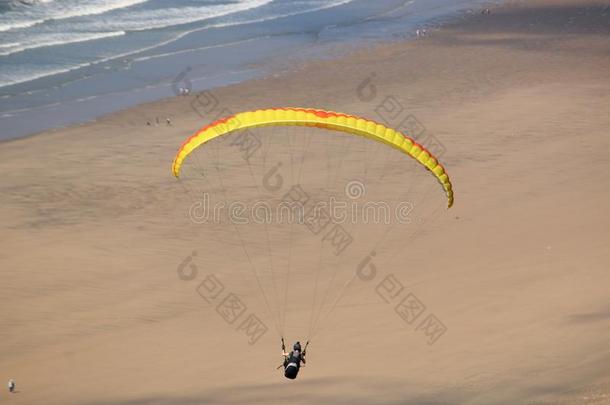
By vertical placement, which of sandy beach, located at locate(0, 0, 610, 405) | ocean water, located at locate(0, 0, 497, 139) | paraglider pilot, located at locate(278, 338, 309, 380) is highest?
ocean water, located at locate(0, 0, 497, 139)

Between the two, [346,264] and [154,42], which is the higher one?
[154,42]

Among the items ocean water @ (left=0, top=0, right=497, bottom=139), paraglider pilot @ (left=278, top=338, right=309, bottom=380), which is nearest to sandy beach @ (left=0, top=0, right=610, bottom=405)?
paraglider pilot @ (left=278, top=338, right=309, bottom=380)

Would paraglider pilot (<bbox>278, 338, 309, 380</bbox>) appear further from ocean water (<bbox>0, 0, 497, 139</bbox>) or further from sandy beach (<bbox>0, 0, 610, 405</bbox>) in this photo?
ocean water (<bbox>0, 0, 497, 139</bbox>)

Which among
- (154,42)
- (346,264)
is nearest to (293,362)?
(346,264)

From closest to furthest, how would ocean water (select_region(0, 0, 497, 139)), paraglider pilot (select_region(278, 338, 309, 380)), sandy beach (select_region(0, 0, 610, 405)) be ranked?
paraglider pilot (select_region(278, 338, 309, 380))
sandy beach (select_region(0, 0, 610, 405))
ocean water (select_region(0, 0, 497, 139))

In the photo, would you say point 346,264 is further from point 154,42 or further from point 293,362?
point 154,42

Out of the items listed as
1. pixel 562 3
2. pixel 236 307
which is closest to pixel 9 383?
pixel 236 307
